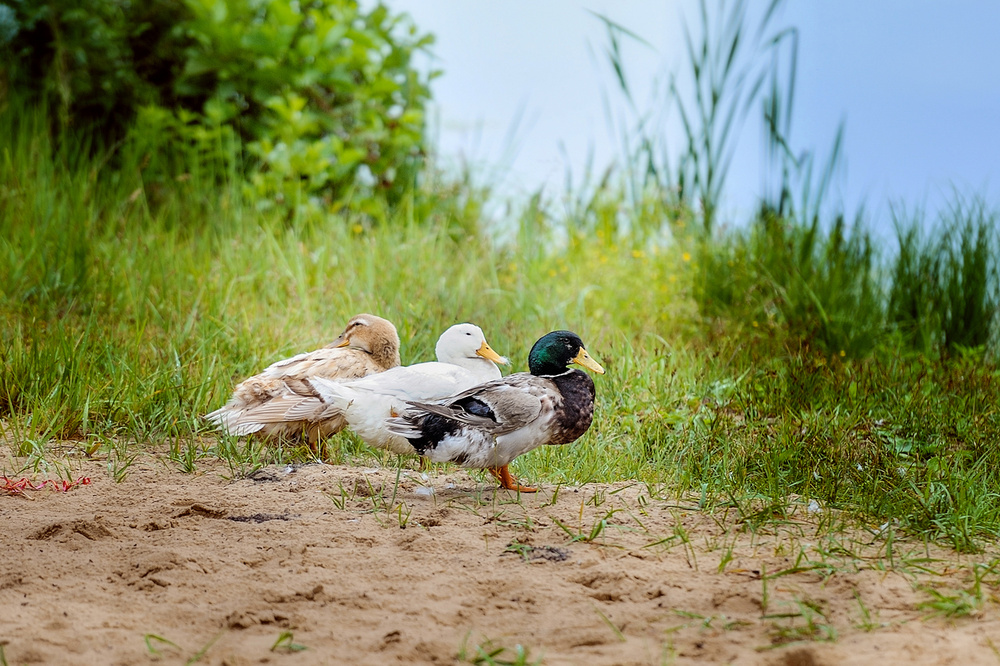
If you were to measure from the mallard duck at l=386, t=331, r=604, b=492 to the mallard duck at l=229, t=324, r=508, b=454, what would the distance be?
26cm

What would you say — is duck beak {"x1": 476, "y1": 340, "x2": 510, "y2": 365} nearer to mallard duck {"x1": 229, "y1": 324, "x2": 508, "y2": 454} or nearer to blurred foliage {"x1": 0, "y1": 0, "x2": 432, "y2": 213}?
mallard duck {"x1": 229, "y1": 324, "x2": 508, "y2": 454}

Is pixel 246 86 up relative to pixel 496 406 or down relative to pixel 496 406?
up

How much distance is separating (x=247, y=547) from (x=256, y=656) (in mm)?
821

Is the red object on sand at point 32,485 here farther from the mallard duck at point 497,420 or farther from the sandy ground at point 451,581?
the mallard duck at point 497,420

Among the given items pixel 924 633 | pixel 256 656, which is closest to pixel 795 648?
pixel 924 633

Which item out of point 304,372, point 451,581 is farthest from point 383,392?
point 451,581

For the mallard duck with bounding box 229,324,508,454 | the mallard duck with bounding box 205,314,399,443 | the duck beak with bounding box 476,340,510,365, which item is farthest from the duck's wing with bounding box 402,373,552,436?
the mallard duck with bounding box 205,314,399,443

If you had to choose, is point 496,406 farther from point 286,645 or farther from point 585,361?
point 286,645

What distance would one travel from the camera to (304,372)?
15.3 ft

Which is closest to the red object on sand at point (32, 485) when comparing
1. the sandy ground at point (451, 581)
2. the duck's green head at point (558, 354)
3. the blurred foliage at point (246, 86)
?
the sandy ground at point (451, 581)

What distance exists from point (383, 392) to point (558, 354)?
0.79 m

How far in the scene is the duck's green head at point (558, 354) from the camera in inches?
162

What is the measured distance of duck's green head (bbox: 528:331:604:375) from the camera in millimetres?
4121

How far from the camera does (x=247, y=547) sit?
11.5 ft
